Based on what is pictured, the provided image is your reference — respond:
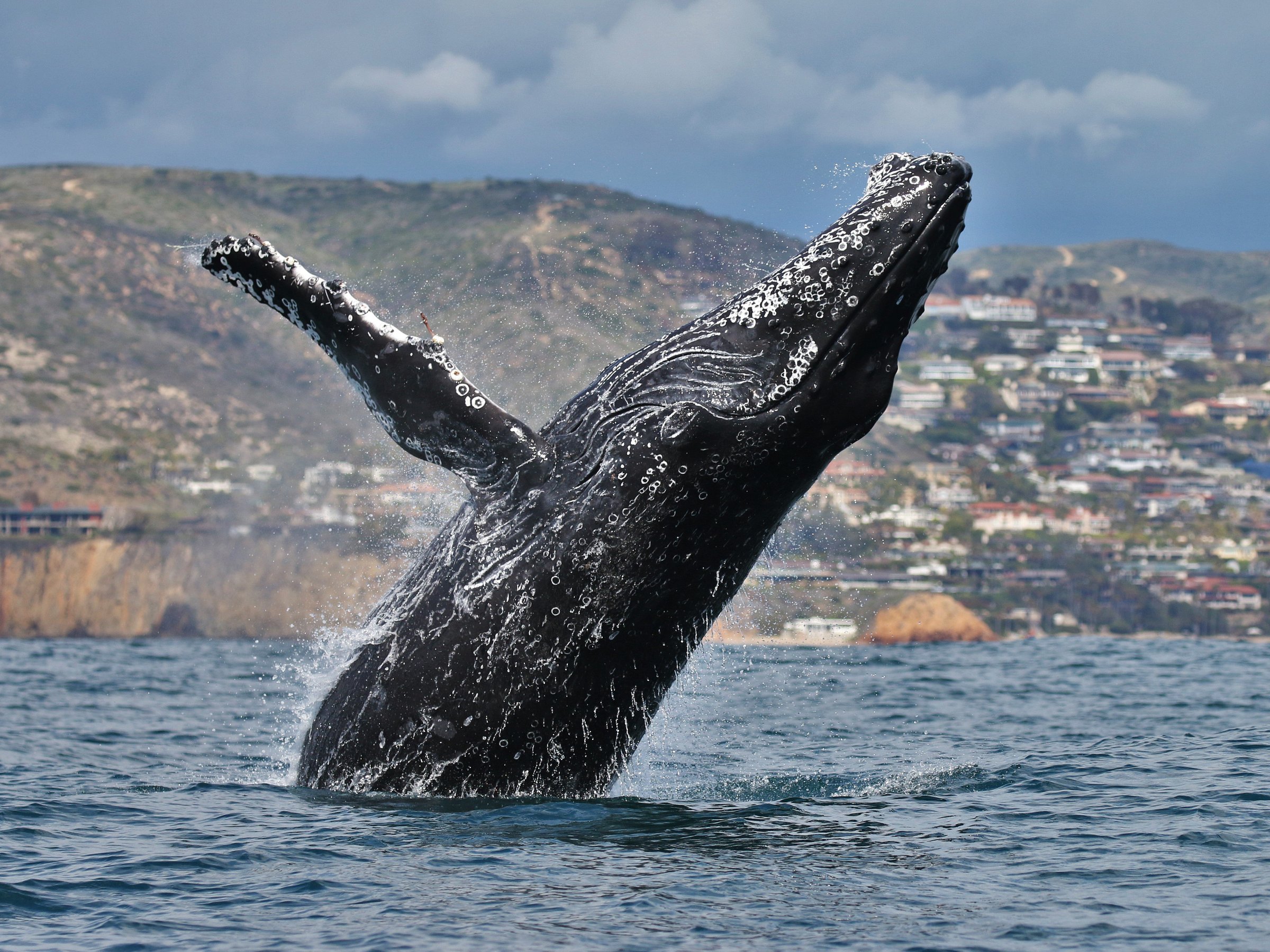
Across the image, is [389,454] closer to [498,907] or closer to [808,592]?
[498,907]

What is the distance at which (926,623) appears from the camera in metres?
102

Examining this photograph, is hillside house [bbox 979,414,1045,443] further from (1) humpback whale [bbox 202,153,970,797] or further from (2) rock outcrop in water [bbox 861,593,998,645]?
(1) humpback whale [bbox 202,153,970,797]

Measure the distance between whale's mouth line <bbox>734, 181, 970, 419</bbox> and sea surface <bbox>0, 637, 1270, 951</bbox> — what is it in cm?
210

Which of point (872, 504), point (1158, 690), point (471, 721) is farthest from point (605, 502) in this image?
point (872, 504)

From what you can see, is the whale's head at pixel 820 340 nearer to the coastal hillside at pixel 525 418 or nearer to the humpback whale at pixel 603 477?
the humpback whale at pixel 603 477

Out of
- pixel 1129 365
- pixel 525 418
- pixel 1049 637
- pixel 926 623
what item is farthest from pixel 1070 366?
pixel 525 418

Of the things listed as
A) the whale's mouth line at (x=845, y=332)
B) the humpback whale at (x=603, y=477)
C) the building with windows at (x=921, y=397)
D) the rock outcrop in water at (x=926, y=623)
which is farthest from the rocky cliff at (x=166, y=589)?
the whale's mouth line at (x=845, y=332)

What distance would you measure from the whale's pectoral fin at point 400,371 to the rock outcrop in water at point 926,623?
3601 inches

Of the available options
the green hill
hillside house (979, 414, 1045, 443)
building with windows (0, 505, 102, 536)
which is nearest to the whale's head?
the green hill

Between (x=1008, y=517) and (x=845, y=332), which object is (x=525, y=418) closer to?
(x=1008, y=517)

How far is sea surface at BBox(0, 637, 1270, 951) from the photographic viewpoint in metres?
6.70

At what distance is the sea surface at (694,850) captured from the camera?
670 centimetres

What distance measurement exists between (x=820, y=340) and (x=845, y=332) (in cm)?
15

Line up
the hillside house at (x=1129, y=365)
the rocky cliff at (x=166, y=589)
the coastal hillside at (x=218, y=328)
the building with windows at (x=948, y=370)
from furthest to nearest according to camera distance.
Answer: the hillside house at (x=1129, y=365) → the building with windows at (x=948, y=370) → the coastal hillside at (x=218, y=328) → the rocky cliff at (x=166, y=589)
